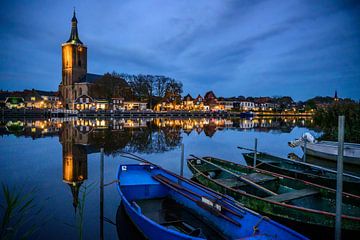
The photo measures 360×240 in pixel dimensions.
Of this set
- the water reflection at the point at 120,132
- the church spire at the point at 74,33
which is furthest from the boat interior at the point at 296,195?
the church spire at the point at 74,33

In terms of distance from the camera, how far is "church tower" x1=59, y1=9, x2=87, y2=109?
10069 cm

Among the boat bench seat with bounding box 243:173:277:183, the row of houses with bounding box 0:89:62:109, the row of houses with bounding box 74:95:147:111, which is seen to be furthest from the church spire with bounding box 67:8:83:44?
the boat bench seat with bounding box 243:173:277:183

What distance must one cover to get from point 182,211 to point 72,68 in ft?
345

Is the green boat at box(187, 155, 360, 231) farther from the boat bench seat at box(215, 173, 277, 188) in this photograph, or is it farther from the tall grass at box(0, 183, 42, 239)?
the tall grass at box(0, 183, 42, 239)

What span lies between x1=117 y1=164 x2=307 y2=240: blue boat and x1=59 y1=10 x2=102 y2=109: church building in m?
96.4

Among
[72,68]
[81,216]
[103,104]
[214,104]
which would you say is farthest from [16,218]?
[214,104]

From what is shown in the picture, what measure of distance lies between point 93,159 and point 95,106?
7641 centimetres

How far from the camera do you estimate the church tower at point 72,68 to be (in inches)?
3964

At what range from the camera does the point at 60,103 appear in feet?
347

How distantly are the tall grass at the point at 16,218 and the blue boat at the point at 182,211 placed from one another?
2.33 m

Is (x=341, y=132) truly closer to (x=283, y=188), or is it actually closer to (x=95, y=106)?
(x=283, y=188)

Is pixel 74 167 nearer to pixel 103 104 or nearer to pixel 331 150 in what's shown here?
pixel 331 150

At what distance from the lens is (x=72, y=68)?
100688 mm

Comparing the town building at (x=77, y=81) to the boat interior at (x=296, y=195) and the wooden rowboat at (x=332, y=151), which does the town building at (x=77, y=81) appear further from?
the boat interior at (x=296, y=195)
